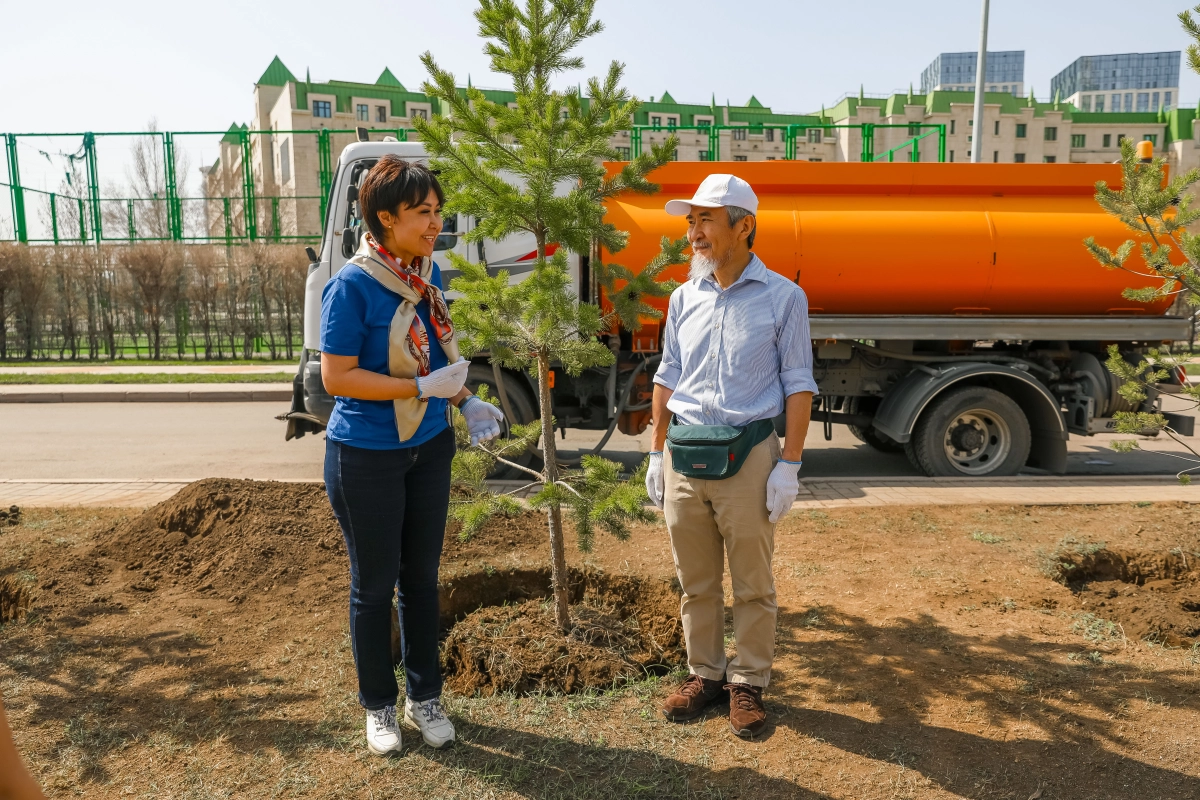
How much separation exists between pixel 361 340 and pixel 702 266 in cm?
118

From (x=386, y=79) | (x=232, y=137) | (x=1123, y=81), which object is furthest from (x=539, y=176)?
(x=1123, y=81)

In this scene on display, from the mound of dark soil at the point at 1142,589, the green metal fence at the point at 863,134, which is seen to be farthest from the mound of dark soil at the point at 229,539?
the green metal fence at the point at 863,134

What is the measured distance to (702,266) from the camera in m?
3.00

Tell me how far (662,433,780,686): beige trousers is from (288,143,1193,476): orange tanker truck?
4072mm

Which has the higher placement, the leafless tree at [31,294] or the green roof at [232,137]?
the green roof at [232,137]

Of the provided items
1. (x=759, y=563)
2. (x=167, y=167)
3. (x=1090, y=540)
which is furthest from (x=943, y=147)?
(x=167, y=167)

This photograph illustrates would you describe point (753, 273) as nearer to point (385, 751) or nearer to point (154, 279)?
point (385, 751)

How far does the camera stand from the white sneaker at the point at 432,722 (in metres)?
2.84

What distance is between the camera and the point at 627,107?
3.40 m

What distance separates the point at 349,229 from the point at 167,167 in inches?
701

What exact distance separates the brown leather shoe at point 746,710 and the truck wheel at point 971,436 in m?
4.95

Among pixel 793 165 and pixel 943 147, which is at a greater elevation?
pixel 943 147

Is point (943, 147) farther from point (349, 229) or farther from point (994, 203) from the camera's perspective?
point (349, 229)

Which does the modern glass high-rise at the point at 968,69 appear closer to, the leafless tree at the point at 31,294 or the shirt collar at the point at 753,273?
the leafless tree at the point at 31,294
